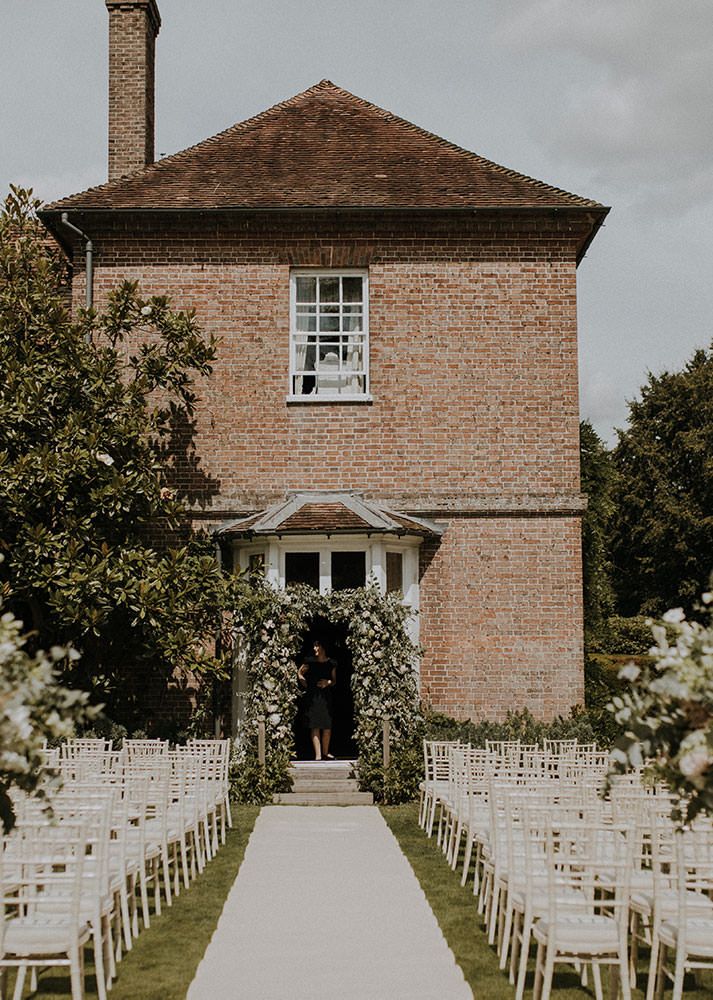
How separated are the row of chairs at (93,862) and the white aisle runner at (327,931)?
1.99 feet

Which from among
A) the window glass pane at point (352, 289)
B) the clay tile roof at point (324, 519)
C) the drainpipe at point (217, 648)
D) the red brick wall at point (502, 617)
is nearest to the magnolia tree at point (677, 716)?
the clay tile roof at point (324, 519)

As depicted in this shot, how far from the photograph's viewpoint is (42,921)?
7121 mm

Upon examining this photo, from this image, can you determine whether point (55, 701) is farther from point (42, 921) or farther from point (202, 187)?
point (202, 187)

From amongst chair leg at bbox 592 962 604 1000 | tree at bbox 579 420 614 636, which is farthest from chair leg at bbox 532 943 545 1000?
tree at bbox 579 420 614 636

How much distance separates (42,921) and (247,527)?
11324 mm

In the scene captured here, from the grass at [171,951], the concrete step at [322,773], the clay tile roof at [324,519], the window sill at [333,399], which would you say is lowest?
the grass at [171,951]

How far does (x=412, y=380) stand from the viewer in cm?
1916

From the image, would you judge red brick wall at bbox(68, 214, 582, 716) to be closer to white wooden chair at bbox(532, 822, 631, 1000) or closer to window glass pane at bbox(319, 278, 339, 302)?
window glass pane at bbox(319, 278, 339, 302)

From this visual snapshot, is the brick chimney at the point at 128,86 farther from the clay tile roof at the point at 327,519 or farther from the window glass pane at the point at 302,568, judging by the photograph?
the window glass pane at the point at 302,568

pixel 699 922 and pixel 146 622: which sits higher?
pixel 146 622

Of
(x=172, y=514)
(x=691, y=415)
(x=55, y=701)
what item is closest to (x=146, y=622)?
(x=172, y=514)

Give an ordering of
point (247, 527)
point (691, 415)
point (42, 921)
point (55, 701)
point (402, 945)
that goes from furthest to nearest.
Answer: point (691, 415) < point (247, 527) < point (402, 945) < point (42, 921) < point (55, 701)

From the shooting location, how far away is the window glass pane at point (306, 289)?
64.1ft

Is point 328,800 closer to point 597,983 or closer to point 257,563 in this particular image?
point 257,563
